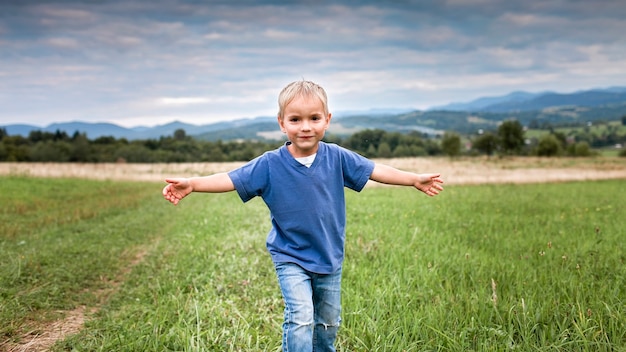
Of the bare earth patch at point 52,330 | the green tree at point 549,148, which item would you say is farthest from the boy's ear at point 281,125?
the green tree at point 549,148

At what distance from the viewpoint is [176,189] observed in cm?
363

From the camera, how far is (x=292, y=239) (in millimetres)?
3555

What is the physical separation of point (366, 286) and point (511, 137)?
9563cm

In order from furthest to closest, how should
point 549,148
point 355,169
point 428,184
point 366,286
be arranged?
point 549,148 < point 366,286 < point 428,184 < point 355,169

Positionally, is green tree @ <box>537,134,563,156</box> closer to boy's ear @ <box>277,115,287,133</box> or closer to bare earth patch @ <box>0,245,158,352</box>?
bare earth patch @ <box>0,245,158,352</box>

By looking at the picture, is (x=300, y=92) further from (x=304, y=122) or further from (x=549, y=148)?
→ (x=549, y=148)

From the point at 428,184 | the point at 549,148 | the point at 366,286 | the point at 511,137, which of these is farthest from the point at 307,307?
the point at 549,148

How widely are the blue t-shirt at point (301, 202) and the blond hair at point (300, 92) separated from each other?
38cm

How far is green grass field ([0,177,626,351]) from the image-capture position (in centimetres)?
425

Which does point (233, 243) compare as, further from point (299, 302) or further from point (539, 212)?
point (539, 212)

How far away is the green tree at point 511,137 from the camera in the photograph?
93.1m

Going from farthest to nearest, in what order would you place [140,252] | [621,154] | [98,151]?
[621,154], [98,151], [140,252]

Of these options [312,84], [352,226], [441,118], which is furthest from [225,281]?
[441,118]

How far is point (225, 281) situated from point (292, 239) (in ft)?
9.75
